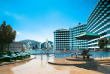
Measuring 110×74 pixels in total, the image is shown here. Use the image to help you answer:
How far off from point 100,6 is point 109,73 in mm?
78543

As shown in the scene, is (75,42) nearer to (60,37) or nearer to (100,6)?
(60,37)

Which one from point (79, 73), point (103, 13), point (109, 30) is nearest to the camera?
Result: point (79, 73)

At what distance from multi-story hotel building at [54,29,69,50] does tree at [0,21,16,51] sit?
334ft

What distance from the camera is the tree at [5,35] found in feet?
79.3

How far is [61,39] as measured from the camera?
12888cm

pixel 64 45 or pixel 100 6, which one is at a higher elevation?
pixel 100 6

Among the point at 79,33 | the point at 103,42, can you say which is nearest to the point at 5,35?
the point at 103,42

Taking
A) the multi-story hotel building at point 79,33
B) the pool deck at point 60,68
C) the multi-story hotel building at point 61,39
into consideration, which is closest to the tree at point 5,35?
the pool deck at point 60,68

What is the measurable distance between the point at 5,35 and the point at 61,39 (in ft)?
→ 350

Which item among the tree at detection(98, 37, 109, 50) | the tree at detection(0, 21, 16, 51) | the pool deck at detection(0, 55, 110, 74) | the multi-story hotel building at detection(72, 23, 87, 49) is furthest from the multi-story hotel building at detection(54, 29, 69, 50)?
the pool deck at detection(0, 55, 110, 74)

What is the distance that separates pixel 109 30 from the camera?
5984cm

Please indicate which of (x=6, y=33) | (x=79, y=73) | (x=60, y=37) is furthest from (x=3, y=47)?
(x=60, y=37)

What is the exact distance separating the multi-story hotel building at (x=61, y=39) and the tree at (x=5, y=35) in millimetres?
101797

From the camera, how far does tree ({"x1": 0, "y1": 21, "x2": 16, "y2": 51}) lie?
2417cm
